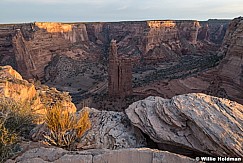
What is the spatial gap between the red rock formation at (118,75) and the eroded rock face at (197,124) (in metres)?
18.3

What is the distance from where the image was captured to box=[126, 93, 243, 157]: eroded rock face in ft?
19.2

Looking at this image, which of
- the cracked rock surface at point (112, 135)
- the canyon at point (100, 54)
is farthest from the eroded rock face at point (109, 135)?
the canyon at point (100, 54)

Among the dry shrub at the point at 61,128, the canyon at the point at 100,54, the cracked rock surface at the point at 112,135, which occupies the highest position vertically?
the dry shrub at the point at 61,128

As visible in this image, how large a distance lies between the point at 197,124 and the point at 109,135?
3257 mm

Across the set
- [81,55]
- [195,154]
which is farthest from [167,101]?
[81,55]

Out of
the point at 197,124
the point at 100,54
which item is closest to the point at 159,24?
the point at 100,54

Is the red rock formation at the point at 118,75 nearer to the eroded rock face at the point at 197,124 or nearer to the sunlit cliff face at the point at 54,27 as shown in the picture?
the eroded rock face at the point at 197,124

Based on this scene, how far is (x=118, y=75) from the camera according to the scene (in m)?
26.5

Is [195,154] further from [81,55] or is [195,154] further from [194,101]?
[81,55]

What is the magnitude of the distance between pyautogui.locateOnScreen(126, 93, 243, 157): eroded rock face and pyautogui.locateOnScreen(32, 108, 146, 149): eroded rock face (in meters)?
0.61

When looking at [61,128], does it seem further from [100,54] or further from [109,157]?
[100,54]

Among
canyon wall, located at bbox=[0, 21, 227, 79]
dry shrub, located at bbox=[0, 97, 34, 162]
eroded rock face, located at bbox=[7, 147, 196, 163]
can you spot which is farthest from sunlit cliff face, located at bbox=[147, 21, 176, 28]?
eroded rock face, located at bbox=[7, 147, 196, 163]

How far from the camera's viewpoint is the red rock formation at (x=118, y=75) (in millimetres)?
26328

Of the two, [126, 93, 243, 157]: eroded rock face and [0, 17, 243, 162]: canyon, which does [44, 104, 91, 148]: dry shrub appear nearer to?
[0, 17, 243, 162]: canyon
